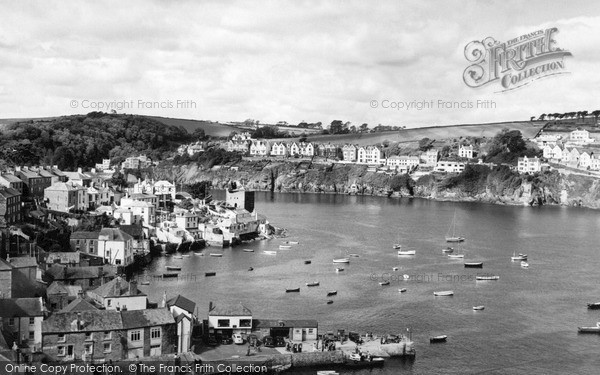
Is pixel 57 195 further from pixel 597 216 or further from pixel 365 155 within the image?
pixel 365 155

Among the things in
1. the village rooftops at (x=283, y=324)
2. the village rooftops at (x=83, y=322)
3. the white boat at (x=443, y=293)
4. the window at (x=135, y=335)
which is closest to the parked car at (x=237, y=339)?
the village rooftops at (x=283, y=324)

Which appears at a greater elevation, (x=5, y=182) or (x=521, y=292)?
(x=5, y=182)

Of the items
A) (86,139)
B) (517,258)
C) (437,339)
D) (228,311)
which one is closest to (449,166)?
(86,139)

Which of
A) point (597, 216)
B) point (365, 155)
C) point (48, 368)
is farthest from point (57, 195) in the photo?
point (365, 155)

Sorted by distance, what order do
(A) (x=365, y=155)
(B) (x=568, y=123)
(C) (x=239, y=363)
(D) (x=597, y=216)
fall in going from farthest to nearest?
1. (B) (x=568, y=123)
2. (A) (x=365, y=155)
3. (D) (x=597, y=216)
4. (C) (x=239, y=363)

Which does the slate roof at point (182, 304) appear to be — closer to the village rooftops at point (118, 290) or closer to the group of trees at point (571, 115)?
the village rooftops at point (118, 290)

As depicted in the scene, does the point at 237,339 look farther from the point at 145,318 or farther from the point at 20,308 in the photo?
the point at 20,308

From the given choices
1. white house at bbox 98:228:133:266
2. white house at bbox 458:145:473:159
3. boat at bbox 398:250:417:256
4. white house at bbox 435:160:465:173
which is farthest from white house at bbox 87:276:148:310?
white house at bbox 458:145:473:159
